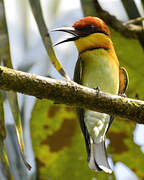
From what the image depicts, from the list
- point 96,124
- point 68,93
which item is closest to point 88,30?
point 96,124

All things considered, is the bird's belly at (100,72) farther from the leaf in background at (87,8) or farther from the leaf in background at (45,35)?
the leaf in background at (45,35)

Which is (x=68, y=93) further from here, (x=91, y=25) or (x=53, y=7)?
(x=91, y=25)

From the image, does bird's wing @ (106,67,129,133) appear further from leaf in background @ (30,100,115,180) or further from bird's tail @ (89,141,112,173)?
leaf in background @ (30,100,115,180)

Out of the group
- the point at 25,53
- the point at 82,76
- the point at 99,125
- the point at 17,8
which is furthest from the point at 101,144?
the point at 17,8

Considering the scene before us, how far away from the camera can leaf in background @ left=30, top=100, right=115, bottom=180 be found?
8.31 feet

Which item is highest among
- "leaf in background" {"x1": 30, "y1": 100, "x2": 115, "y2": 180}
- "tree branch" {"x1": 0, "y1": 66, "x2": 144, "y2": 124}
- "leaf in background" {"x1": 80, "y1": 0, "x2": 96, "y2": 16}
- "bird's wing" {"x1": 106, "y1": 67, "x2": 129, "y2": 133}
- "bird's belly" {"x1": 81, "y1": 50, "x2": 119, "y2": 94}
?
"leaf in background" {"x1": 80, "y1": 0, "x2": 96, "y2": 16}

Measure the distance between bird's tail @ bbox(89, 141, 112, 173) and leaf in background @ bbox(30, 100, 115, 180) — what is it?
33 centimetres

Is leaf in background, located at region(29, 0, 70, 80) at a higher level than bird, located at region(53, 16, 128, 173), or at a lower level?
higher

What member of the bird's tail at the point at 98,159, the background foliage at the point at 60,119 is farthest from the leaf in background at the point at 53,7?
the bird's tail at the point at 98,159

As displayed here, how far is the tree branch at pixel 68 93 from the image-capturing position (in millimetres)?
1206

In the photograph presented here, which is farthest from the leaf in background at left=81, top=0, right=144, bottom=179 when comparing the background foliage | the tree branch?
the tree branch

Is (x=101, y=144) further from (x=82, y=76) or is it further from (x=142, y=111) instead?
(x=142, y=111)

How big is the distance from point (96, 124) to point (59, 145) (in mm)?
433

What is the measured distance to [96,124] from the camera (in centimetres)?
230
